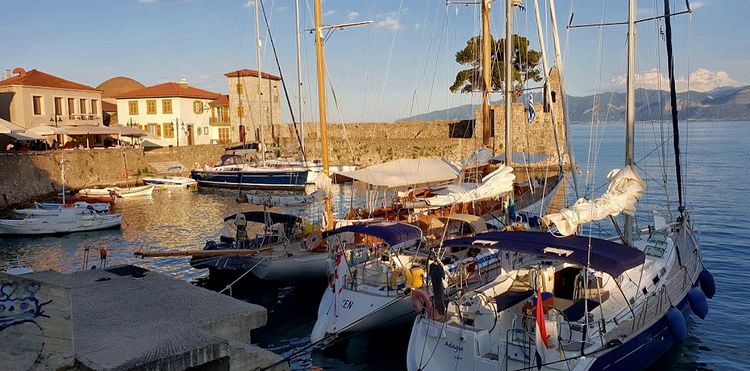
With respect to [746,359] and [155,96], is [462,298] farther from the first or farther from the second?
[155,96]

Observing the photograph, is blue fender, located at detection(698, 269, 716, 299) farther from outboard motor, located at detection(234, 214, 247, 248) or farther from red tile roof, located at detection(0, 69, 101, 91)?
red tile roof, located at detection(0, 69, 101, 91)

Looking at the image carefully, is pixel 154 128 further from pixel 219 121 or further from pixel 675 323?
pixel 675 323

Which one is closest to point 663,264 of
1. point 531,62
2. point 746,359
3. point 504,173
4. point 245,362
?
point 746,359

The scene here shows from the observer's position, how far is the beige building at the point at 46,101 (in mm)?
47500

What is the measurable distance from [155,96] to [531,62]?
36258 mm

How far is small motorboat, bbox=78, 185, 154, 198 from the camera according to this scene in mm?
40066

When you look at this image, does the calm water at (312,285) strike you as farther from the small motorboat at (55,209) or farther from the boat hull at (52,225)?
the small motorboat at (55,209)

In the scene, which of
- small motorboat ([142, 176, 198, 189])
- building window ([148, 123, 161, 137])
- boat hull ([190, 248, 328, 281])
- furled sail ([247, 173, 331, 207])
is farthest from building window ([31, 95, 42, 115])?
boat hull ([190, 248, 328, 281])

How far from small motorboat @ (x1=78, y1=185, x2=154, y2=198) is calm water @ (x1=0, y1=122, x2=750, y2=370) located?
1.09 m

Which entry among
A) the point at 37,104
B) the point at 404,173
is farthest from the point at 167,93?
the point at 404,173

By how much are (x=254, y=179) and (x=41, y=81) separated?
1902 centimetres

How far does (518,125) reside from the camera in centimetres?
5500

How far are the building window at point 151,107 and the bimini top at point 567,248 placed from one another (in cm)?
5732

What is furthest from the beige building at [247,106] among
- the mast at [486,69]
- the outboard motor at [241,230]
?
the outboard motor at [241,230]
